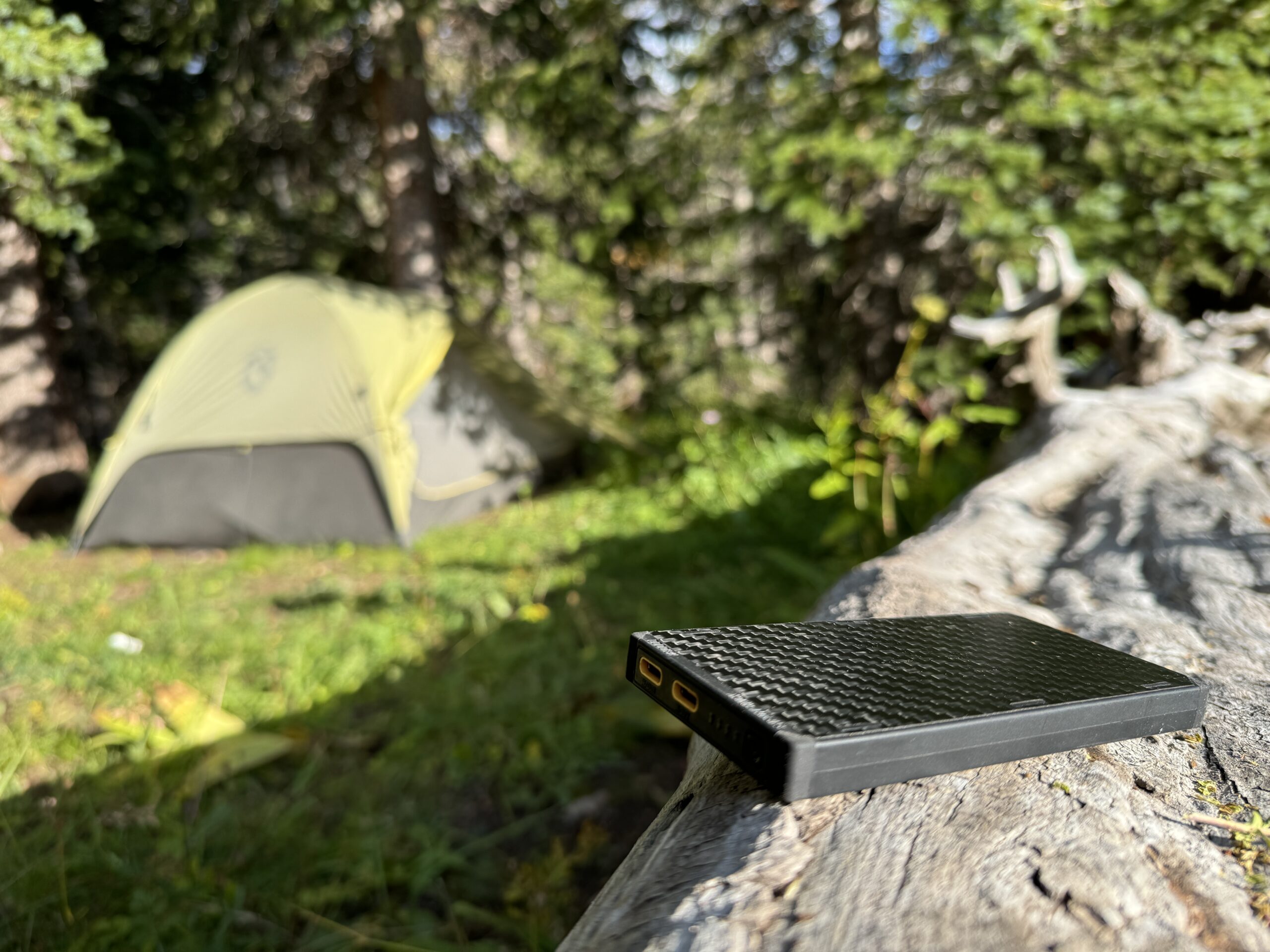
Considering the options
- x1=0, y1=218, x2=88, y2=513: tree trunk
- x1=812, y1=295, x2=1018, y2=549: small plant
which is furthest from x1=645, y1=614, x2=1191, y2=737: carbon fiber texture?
x1=0, y1=218, x2=88, y2=513: tree trunk

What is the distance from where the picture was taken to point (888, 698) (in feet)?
3.43

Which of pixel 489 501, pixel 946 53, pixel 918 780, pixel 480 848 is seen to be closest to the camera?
pixel 918 780

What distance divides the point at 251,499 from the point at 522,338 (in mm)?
3629

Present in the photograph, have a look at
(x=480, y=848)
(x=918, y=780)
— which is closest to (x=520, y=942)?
(x=480, y=848)

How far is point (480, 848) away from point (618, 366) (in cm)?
611

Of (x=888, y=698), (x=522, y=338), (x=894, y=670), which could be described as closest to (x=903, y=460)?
(x=894, y=670)

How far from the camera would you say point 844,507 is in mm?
4629

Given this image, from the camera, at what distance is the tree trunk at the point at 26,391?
632cm

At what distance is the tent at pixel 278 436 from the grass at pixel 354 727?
254 millimetres

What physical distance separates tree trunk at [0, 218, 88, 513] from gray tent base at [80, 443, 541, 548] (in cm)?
154

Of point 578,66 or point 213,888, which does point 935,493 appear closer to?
point 213,888

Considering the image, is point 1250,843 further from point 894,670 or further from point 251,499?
point 251,499

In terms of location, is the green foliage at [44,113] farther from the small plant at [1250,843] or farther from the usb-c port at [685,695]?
the small plant at [1250,843]

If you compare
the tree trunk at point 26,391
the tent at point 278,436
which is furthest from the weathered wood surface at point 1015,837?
the tree trunk at point 26,391
